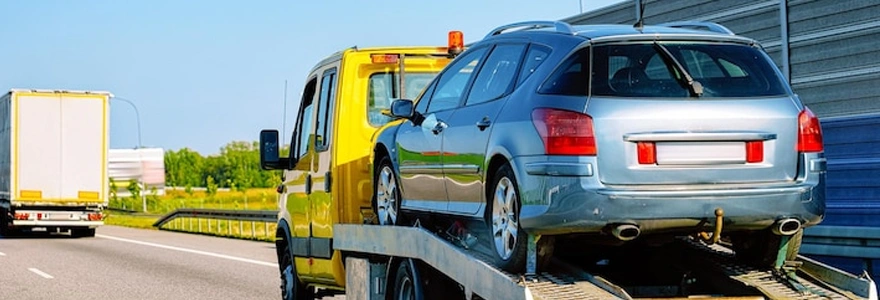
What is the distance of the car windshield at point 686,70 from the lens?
607cm

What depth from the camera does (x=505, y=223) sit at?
6.52 metres

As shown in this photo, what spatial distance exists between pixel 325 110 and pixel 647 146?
14.9 feet

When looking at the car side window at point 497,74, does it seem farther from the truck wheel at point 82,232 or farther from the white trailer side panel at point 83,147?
the truck wheel at point 82,232

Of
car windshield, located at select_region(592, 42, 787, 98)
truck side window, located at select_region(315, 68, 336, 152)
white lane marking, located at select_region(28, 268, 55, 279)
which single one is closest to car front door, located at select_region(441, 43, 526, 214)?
car windshield, located at select_region(592, 42, 787, 98)

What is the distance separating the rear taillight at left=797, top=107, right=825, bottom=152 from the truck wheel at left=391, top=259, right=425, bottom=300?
2315 mm

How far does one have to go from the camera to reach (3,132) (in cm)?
3519

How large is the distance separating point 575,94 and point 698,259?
1132mm

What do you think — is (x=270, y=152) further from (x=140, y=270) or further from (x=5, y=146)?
(x=5, y=146)

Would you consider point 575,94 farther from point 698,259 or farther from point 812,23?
point 812,23

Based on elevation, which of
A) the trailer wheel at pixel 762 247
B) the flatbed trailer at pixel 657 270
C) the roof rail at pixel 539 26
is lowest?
the flatbed trailer at pixel 657 270

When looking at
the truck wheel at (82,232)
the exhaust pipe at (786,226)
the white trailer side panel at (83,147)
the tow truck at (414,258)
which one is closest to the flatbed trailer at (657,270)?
the tow truck at (414,258)

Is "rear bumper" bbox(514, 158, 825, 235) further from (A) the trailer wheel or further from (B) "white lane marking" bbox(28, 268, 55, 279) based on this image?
(B) "white lane marking" bbox(28, 268, 55, 279)

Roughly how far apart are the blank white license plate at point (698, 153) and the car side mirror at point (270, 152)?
5140 millimetres

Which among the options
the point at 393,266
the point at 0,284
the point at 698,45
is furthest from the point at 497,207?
the point at 0,284
